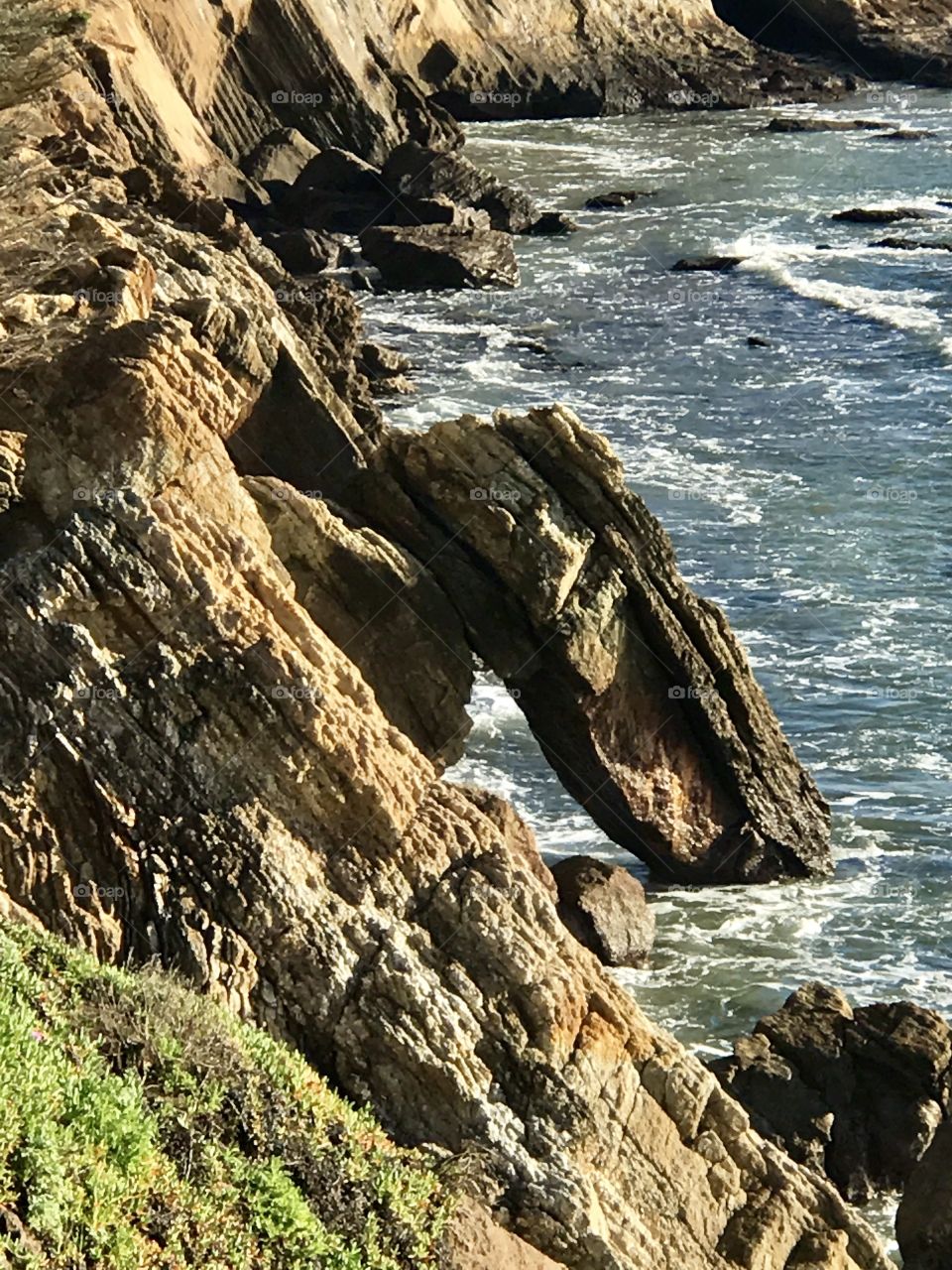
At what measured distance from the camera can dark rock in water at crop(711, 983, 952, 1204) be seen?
15.6 meters

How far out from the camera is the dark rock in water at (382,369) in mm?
36594

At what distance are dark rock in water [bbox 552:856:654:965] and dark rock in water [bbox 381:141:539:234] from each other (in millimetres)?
33996

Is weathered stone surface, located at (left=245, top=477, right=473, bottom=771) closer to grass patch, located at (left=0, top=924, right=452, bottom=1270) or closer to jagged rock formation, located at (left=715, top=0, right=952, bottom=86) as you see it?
grass patch, located at (left=0, top=924, right=452, bottom=1270)

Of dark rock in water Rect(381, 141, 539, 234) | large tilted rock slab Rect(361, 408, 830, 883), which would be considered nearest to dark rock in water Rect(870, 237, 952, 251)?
dark rock in water Rect(381, 141, 539, 234)

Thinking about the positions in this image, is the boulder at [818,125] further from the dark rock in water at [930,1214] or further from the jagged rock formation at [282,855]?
the dark rock in water at [930,1214]

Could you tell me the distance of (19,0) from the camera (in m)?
16.7

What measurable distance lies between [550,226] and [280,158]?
724 centimetres

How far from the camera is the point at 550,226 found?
174 feet

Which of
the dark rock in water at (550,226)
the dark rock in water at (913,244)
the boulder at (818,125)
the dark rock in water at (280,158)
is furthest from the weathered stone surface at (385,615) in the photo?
the boulder at (818,125)

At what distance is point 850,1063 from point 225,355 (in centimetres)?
790

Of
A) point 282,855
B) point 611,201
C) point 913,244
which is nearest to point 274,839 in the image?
point 282,855

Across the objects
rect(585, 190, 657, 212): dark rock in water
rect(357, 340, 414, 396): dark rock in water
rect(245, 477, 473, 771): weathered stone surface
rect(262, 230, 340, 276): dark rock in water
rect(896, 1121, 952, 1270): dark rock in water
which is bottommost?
rect(896, 1121, 952, 1270): dark rock in water

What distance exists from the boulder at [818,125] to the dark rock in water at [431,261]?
83.4 ft

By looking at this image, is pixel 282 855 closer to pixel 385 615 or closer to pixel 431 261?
pixel 385 615
